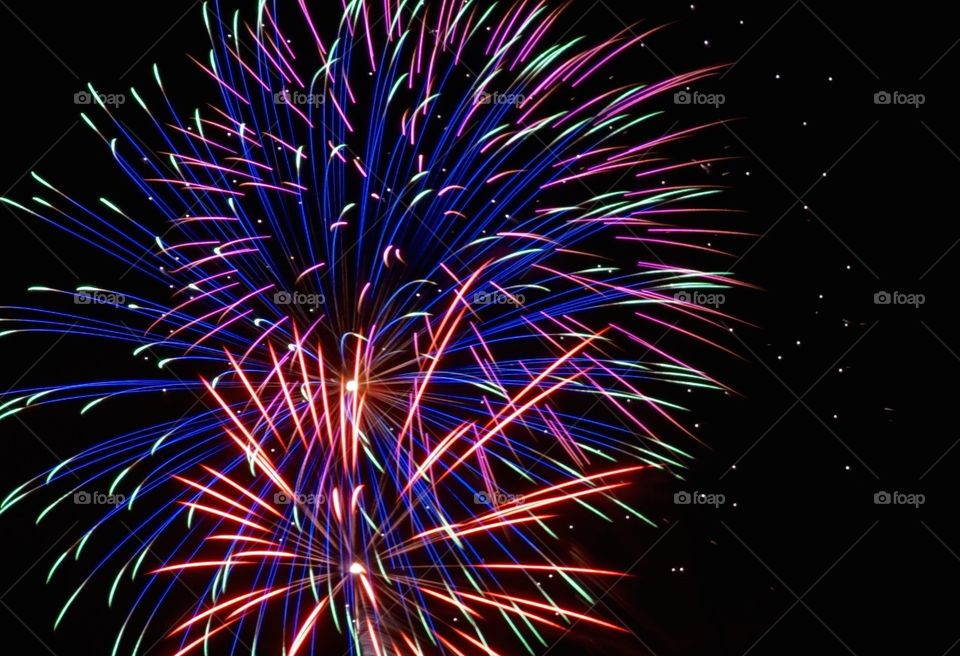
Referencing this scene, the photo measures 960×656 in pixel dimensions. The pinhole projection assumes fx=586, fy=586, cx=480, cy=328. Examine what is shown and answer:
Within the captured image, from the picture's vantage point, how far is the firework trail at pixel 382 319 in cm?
392

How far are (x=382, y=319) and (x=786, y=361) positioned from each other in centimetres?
304

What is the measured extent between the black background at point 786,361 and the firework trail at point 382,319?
0.21m

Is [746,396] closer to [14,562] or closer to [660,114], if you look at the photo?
[660,114]

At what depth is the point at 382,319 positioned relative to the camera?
12.8 ft

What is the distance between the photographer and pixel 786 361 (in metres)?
4.45

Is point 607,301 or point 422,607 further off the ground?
point 607,301

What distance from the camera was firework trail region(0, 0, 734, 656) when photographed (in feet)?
12.9

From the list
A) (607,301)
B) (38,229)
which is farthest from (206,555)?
(607,301)

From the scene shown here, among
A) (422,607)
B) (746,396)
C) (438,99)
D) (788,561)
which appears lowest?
(422,607)

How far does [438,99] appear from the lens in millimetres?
4160

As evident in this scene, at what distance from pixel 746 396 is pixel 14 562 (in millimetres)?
5565

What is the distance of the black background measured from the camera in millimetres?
4320

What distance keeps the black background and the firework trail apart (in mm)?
211

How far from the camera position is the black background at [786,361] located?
432 cm
